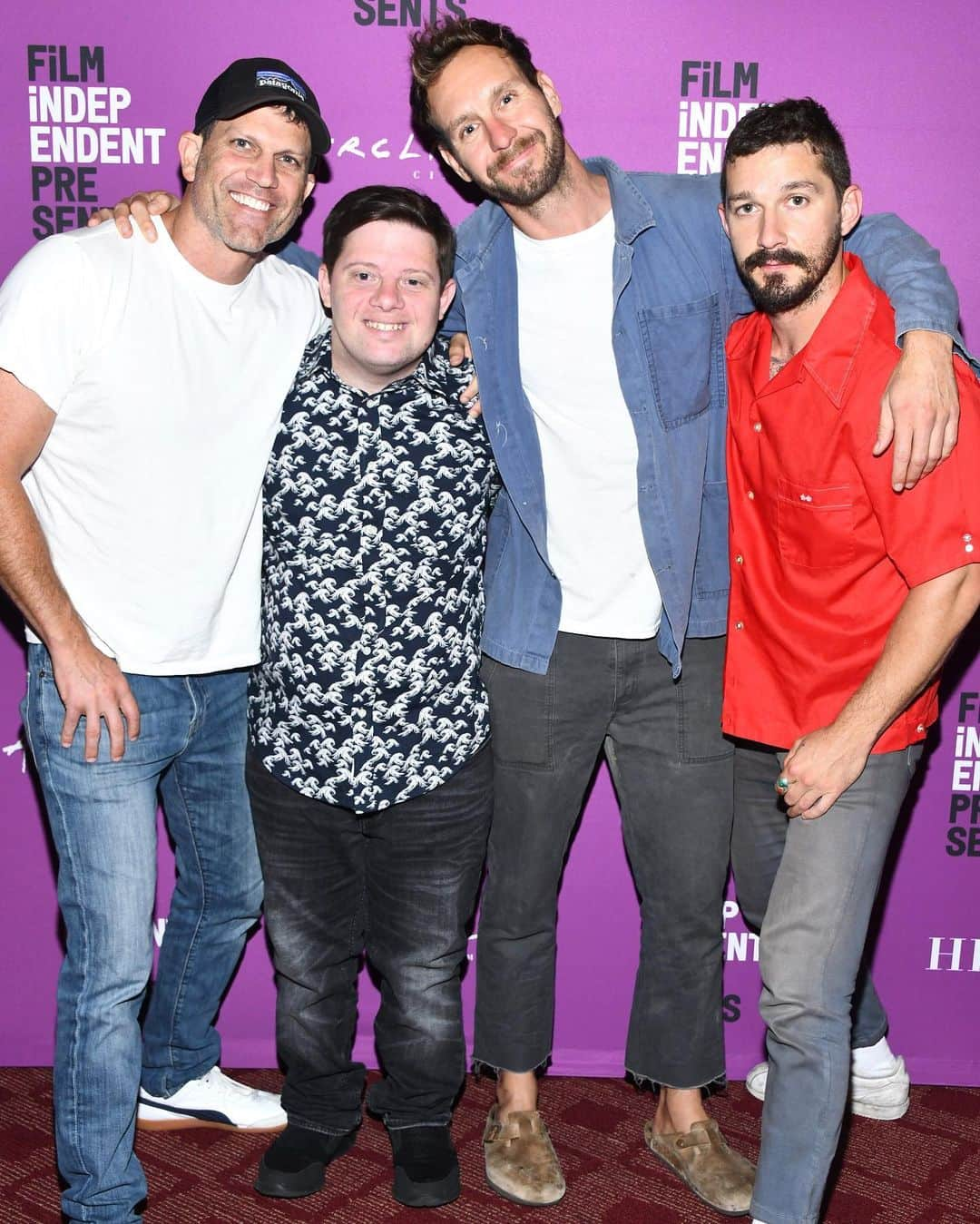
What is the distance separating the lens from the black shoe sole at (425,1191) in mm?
2562

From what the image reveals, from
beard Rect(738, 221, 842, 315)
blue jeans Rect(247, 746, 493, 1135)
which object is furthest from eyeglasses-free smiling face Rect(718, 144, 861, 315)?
blue jeans Rect(247, 746, 493, 1135)

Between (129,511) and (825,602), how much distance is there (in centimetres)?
122

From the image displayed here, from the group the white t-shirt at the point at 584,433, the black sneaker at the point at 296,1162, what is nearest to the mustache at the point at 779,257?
the white t-shirt at the point at 584,433

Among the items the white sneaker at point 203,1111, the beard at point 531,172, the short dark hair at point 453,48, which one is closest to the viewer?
the beard at point 531,172

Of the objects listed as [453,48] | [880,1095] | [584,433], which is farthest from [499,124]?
[880,1095]

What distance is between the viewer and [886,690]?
2068 millimetres

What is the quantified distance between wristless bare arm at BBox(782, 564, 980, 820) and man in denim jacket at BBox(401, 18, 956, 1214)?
413mm

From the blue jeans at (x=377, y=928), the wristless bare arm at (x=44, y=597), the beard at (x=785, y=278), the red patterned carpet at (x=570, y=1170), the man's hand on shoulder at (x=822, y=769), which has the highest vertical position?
the beard at (x=785, y=278)

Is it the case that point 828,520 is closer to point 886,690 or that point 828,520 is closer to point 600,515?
point 886,690

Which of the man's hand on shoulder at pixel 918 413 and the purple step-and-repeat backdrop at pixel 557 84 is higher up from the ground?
the purple step-and-repeat backdrop at pixel 557 84

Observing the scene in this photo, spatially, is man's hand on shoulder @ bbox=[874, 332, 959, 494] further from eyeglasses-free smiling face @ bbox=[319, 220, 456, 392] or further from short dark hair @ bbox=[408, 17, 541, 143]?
short dark hair @ bbox=[408, 17, 541, 143]

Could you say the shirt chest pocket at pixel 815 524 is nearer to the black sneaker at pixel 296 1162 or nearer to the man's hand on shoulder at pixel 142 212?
the man's hand on shoulder at pixel 142 212

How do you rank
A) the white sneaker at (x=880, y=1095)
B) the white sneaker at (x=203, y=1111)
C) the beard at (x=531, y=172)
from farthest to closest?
1. the white sneaker at (x=880, y=1095)
2. the white sneaker at (x=203, y=1111)
3. the beard at (x=531, y=172)

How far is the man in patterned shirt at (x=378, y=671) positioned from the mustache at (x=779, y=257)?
58cm
